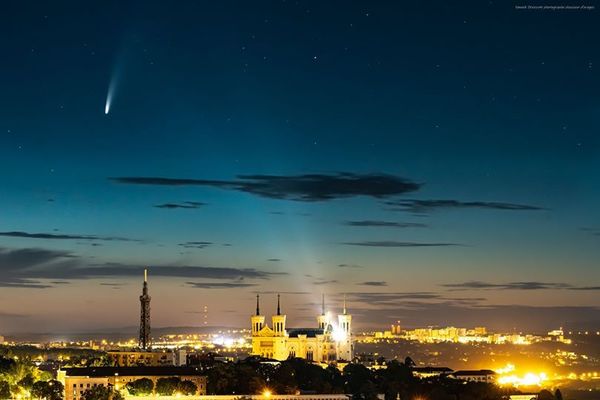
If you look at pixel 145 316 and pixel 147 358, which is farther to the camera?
pixel 145 316

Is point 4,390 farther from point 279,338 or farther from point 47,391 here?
point 279,338

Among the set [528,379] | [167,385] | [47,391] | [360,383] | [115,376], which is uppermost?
[528,379]

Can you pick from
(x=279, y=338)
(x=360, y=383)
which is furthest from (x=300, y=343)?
(x=360, y=383)

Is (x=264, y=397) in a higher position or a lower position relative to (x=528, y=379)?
lower

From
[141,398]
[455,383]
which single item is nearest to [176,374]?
[141,398]

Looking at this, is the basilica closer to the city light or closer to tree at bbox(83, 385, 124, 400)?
the city light

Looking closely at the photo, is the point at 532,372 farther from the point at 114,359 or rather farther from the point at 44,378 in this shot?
the point at 44,378

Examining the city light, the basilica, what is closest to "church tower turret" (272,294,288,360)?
the basilica
